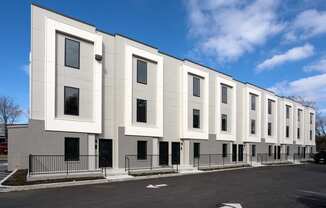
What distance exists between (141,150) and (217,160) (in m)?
Result: 11.6

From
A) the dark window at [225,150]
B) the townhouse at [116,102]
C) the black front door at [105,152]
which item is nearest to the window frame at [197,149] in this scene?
the townhouse at [116,102]

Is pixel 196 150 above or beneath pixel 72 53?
beneath

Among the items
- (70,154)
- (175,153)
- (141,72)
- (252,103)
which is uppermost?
(141,72)

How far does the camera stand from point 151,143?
3019 centimetres

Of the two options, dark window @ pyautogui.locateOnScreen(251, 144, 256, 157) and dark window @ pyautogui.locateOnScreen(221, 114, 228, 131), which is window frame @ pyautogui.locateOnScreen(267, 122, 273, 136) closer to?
dark window @ pyautogui.locateOnScreen(251, 144, 256, 157)

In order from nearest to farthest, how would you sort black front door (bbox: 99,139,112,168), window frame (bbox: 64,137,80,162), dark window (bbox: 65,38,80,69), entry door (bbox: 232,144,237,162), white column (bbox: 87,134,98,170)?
window frame (bbox: 64,137,80,162) → dark window (bbox: 65,38,80,69) → white column (bbox: 87,134,98,170) → black front door (bbox: 99,139,112,168) → entry door (bbox: 232,144,237,162)

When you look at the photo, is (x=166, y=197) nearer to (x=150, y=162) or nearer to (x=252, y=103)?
(x=150, y=162)

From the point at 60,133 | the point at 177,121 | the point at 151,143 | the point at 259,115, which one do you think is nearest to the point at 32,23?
the point at 60,133

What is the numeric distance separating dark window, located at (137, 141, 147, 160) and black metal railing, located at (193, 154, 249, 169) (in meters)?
5.90

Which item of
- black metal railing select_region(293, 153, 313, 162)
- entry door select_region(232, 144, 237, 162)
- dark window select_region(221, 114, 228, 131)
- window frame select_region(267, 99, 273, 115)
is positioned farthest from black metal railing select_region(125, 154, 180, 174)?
black metal railing select_region(293, 153, 313, 162)

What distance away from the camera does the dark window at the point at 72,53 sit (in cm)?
2431

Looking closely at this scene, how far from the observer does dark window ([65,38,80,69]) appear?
24312 mm

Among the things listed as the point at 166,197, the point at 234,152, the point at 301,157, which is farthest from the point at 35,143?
the point at 301,157

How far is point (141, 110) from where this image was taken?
29.5 meters
